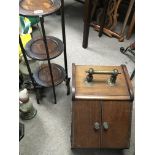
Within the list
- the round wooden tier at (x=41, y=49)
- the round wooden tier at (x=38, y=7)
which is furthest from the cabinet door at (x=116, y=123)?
the round wooden tier at (x=38, y=7)

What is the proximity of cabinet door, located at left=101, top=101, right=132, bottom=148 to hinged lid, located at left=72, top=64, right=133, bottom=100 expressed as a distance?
42mm

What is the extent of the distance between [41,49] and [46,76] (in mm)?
254

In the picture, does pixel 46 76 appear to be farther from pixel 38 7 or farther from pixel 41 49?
pixel 38 7

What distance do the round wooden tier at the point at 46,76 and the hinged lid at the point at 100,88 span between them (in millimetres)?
261

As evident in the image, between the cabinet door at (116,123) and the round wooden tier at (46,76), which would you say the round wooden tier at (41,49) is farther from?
the cabinet door at (116,123)

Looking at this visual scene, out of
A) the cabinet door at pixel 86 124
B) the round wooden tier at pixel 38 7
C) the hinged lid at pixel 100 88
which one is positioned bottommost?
the cabinet door at pixel 86 124

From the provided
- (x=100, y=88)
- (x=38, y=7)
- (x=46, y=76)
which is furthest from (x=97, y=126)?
(x=38, y=7)

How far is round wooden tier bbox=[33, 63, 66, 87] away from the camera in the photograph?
1.68m

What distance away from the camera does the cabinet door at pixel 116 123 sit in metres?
1.33

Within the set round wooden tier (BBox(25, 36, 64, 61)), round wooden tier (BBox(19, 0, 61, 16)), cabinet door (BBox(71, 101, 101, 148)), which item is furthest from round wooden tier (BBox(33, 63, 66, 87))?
round wooden tier (BBox(19, 0, 61, 16))

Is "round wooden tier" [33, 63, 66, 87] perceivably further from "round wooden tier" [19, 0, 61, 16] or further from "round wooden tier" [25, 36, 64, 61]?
"round wooden tier" [19, 0, 61, 16]

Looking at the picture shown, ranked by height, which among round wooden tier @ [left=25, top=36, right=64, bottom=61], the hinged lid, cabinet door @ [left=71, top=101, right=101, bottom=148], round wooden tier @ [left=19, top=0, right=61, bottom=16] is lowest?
cabinet door @ [left=71, top=101, right=101, bottom=148]
